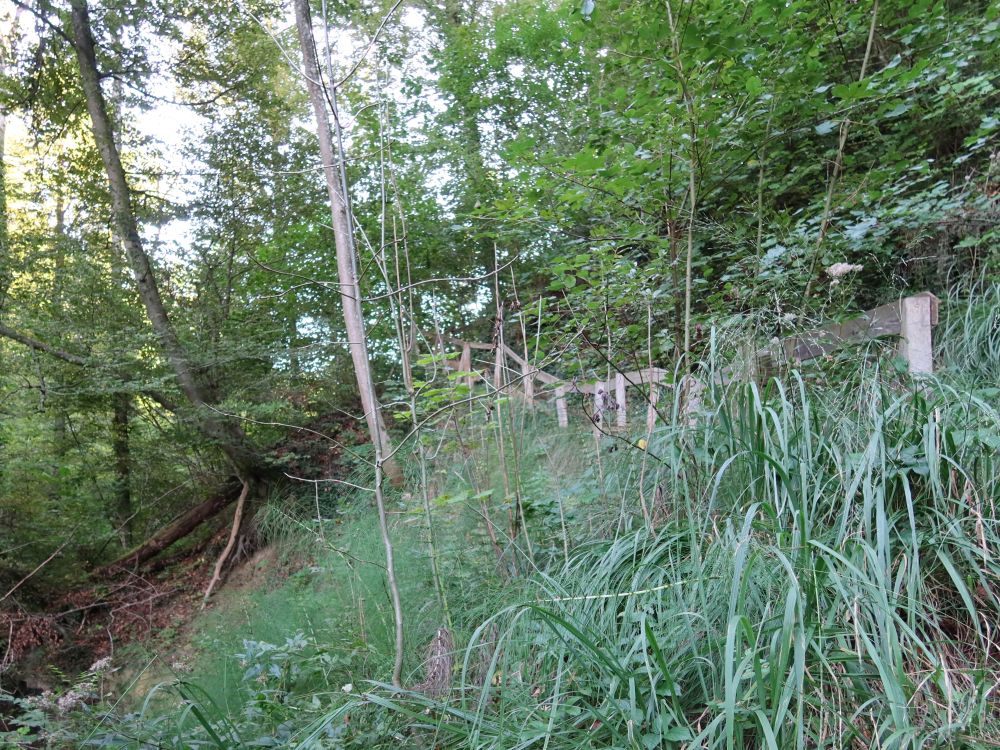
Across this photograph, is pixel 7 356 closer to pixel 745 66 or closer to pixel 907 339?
pixel 745 66

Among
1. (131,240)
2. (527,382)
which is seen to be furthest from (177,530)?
(527,382)

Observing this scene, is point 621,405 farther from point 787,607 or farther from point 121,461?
point 121,461

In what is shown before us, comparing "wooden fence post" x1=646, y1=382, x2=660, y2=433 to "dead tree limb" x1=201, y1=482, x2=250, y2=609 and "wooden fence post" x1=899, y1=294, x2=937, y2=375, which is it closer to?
"wooden fence post" x1=899, y1=294, x2=937, y2=375

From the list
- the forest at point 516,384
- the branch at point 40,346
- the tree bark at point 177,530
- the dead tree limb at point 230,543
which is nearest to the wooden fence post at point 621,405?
the forest at point 516,384

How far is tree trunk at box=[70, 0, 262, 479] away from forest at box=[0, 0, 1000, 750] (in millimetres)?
47

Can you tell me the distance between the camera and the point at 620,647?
1958mm

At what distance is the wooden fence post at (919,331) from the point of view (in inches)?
118

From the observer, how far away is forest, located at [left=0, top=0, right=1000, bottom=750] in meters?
A: 1.86

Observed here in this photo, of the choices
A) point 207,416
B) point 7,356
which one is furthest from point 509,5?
point 7,356

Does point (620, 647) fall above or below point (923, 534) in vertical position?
below

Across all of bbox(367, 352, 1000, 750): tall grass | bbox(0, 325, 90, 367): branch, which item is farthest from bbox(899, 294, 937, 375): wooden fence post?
bbox(0, 325, 90, 367): branch

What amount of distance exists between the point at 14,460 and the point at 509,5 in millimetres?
9368

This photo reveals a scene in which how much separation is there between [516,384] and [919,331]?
5.95ft

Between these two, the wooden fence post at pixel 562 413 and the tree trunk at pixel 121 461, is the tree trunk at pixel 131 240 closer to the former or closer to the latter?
the tree trunk at pixel 121 461
